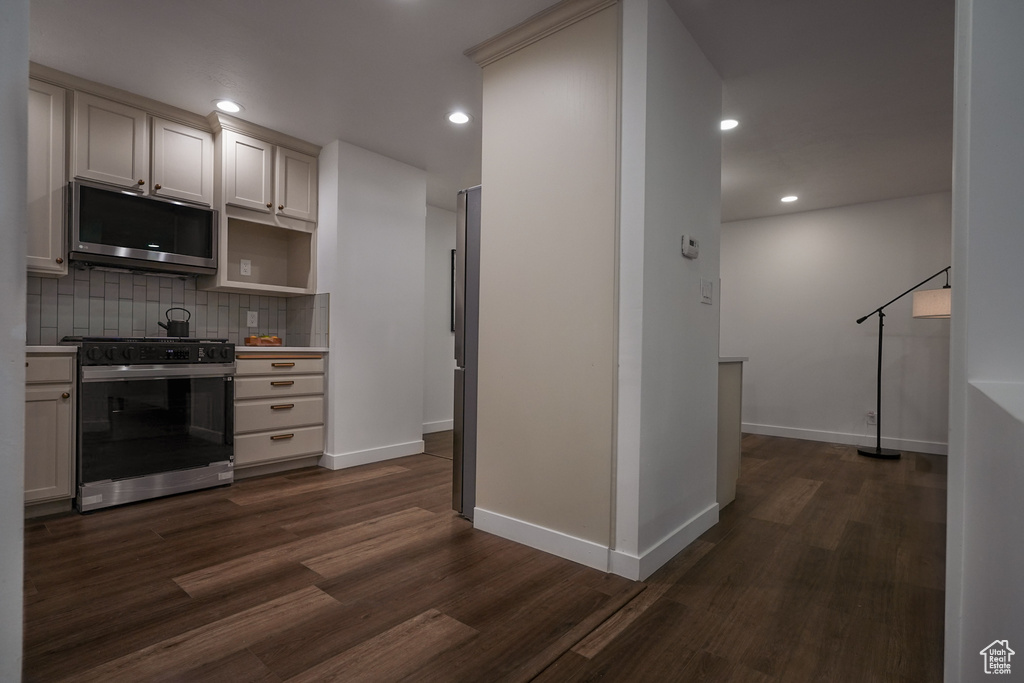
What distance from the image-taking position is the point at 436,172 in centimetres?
434

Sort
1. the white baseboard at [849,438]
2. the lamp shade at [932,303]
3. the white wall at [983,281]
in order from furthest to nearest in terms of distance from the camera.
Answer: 1. the white baseboard at [849,438]
2. the lamp shade at [932,303]
3. the white wall at [983,281]

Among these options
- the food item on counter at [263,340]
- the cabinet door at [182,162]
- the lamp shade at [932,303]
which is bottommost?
the food item on counter at [263,340]

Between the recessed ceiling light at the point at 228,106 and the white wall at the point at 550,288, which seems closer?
the white wall at the point at 550,288

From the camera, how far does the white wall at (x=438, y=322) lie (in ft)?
17.6

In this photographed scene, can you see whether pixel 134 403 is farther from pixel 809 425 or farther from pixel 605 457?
pixel 809 425

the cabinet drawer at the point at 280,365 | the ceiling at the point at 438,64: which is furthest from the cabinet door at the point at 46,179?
the cabinet drawer at the point at 280,365

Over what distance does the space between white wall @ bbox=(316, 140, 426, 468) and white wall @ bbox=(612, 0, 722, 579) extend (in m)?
2.38

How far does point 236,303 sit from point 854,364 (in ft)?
18.2

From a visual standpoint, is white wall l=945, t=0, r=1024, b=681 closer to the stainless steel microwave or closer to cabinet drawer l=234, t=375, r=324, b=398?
cabinet drawer l=234, t=375, r=324, b=398

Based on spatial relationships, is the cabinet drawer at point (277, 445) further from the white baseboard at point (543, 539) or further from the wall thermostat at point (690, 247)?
the wall thermostat at point (690, 247)

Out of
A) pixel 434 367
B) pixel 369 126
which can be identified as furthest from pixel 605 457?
pixel 434 367

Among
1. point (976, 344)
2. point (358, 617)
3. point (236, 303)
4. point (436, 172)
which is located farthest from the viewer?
point (436, 172)

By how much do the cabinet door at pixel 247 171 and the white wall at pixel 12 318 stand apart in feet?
9.15

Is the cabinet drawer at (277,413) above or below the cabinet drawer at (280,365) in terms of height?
below
